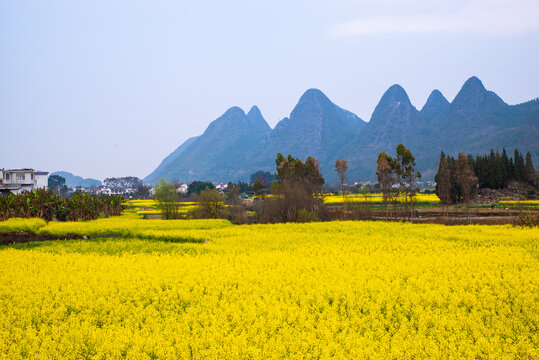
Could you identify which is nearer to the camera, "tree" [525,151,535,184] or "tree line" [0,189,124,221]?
"tree line" [0,189,124,221]

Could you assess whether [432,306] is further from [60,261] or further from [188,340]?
[60,261]

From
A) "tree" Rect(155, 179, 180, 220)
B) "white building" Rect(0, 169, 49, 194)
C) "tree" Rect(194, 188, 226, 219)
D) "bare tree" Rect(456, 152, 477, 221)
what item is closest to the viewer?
"bare tree" Rect(456, 152, 477, 221)

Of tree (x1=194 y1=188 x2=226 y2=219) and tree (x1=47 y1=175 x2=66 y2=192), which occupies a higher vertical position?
tree (x1=47 y1=175 x2=66 y2=192)

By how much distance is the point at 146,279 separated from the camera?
1266 centimetres

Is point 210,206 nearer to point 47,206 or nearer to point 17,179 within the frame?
point 47,206

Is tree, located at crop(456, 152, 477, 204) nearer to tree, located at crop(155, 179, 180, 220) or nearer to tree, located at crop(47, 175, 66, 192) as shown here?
tree, located at crop(155, 179, 180, 220)

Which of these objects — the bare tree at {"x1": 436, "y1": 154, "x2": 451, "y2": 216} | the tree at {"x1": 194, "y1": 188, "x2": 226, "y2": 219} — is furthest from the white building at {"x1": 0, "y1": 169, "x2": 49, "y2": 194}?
the bare tree at {"x1": 436, "y1": 154, "x2": 451, "y2": 216}

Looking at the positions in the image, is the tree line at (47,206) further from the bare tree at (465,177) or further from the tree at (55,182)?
the tree at (55,182)

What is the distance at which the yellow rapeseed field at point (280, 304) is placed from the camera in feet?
24.3

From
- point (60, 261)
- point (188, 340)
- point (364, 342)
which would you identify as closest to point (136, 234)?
point (60, 261)

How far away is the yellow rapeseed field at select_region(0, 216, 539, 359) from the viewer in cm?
742

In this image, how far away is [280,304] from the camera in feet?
31.0

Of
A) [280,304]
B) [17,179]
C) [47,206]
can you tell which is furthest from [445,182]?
[17,179]

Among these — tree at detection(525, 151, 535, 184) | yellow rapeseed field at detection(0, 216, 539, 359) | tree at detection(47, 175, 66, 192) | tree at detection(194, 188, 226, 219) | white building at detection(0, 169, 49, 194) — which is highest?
tree at detection(47, 175, 66, 192)
